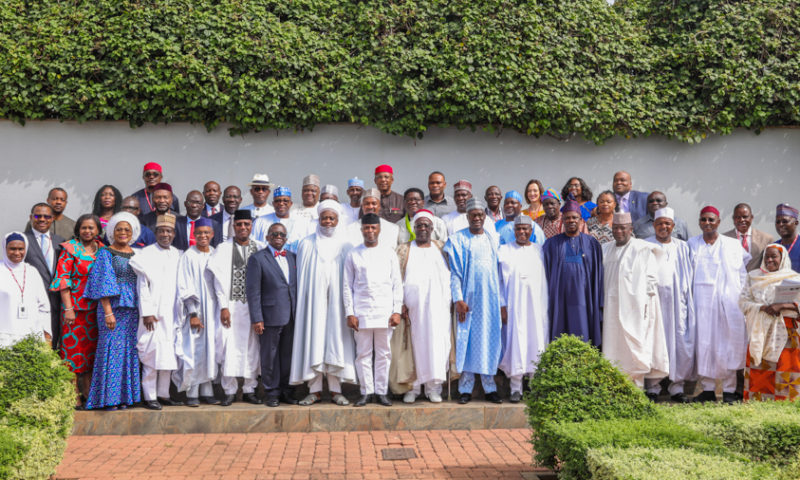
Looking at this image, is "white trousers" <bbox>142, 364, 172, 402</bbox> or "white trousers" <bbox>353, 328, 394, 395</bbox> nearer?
"white trousers" <bbox>142, 364, 172, 402</bbox>

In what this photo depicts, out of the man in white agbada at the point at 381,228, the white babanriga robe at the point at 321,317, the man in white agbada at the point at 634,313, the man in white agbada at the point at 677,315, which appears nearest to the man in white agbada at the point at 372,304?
the white babanriga robe at the point at 321,317

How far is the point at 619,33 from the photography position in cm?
1087

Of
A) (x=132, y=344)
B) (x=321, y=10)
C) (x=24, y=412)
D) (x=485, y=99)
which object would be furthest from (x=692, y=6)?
(x=24, y=412)

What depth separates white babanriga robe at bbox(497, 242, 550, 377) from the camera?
7680mm

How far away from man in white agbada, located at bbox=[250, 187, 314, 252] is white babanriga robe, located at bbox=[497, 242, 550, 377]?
2263 mm

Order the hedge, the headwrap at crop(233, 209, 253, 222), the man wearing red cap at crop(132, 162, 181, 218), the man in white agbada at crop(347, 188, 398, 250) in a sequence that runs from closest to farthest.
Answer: the headwrap at crop(233, 209, 253, 222) < the man in white agbada at crop(347, 188, 398, 250) < the man wearing red cap at crop(132, 162, 181, 218) < the hedge

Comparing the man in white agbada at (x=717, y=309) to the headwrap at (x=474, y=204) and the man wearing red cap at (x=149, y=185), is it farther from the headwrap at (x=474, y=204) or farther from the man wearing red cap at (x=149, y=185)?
the man wearing red cap at (x=149, y=185)

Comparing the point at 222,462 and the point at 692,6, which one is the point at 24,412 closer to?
the point at 222,462

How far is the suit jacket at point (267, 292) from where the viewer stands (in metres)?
7.33

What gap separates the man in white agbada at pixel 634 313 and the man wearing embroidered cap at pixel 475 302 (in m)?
1.19

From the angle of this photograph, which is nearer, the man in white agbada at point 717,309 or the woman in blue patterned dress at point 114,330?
the woman in blue patterned dress at point 114,330

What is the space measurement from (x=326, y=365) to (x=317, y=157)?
3981 mm

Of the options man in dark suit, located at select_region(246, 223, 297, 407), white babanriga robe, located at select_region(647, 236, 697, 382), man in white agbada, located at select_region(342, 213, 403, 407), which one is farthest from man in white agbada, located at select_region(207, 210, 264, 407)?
white babanriga robe, located at select_region(647, 236, 697, 382)

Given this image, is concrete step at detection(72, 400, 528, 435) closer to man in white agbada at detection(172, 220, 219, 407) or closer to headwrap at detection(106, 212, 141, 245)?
man in white agbada at detection(172, 220, 219, 407)
